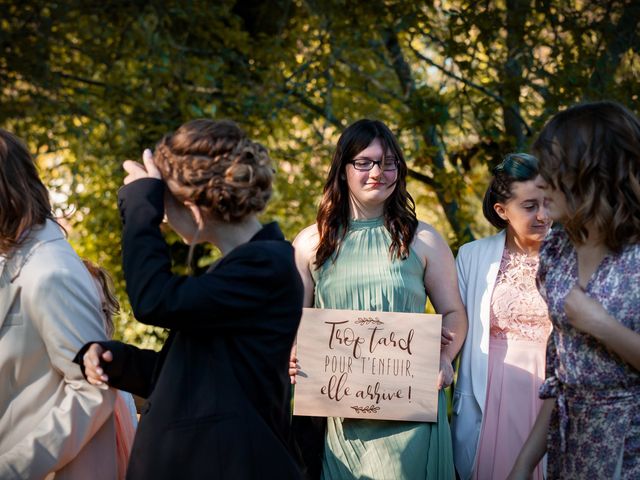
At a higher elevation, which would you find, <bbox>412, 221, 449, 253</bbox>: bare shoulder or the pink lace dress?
<bbox>412, 221, 449, 253</bbox>: bare shoulder

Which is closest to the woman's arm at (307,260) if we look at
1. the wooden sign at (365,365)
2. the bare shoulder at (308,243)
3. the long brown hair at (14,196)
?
the bare shoulder at (308,243)

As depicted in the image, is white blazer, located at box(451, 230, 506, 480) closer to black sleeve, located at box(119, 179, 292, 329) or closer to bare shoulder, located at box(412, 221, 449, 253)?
bare shoulder, located at box(412, 221, 449, 253)

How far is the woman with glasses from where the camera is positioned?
440cm

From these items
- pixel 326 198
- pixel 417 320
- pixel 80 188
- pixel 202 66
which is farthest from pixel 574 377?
pixel 80 188

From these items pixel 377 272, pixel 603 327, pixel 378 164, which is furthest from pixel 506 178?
pixel 603 327

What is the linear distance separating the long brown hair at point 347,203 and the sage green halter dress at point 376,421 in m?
0.04

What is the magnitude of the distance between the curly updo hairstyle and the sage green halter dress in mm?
1416

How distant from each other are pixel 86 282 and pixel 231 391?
2.60 feet

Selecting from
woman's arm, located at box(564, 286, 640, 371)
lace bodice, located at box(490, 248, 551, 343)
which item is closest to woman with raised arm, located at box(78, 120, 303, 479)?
woman's arm, located at box(564, 286, 640, 371)

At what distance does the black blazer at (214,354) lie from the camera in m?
2.68

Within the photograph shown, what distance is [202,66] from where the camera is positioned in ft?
27.8

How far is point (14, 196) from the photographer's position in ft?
10.6

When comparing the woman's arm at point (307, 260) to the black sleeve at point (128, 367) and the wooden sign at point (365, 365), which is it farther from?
the black sleeve at point (128, 367)

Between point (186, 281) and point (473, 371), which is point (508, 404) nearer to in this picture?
point (473, 371)
